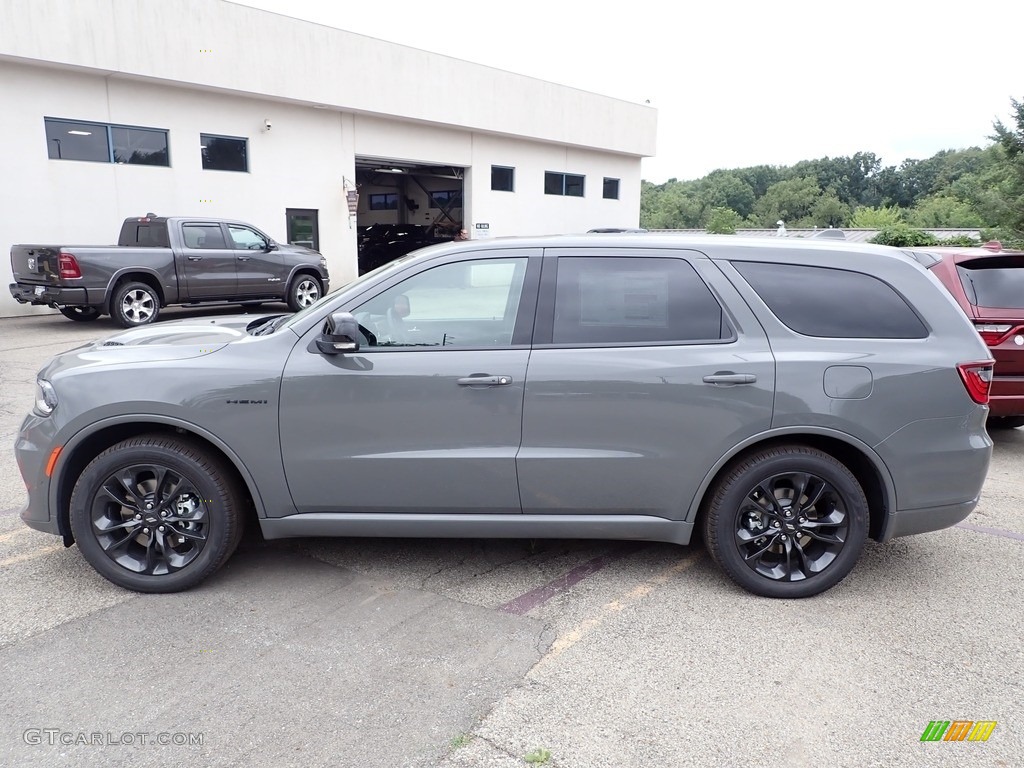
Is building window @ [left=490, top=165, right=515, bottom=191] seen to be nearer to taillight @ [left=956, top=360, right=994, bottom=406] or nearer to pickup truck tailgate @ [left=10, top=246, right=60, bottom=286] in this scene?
pickup truck tailgate @ [left=10, top=246, right=60, bottom=286]

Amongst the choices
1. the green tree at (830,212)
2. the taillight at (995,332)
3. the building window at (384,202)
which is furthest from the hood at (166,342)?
the green tree at (830,212)

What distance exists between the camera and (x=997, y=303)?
6129 millimetres

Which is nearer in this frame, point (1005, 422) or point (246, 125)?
point (1005, 422)

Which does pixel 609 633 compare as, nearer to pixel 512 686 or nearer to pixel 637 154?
pixel 512 686

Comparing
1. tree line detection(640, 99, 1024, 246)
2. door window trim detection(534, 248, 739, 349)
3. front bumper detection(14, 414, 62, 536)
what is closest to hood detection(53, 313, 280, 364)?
front bumper detection(14, 414, 62, 536)

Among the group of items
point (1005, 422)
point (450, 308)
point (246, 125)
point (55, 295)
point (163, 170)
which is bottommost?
point (1005, 422)

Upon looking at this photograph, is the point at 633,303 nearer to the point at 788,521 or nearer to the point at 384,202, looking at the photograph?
the point at 788,521

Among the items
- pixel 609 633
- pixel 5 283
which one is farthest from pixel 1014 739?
pixel 5 283

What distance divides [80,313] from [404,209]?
17.5 m

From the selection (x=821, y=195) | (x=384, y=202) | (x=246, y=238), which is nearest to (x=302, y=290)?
(x=246, y=238)

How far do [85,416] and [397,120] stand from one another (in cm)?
1902

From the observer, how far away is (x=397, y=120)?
21.0m

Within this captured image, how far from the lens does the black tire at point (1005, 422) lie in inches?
278

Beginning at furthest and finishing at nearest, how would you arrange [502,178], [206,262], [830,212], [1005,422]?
[830,212] → [502,178] → [206,262] → [1005,422]
